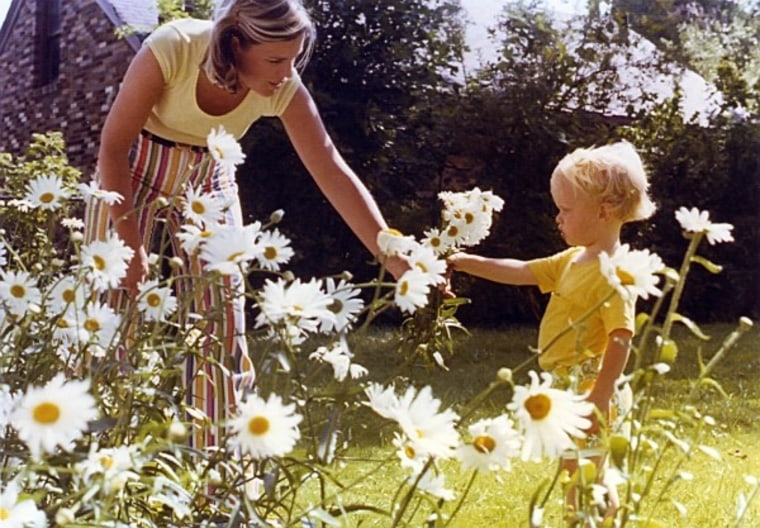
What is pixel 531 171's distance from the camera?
18.0 ft

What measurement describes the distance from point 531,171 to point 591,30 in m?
1.07

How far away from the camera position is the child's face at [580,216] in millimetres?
1674

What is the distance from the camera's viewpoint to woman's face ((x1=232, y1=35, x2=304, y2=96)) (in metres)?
1.60

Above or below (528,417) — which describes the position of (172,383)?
below

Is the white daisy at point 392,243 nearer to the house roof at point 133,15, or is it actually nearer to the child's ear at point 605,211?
the child's ear at point 605,211

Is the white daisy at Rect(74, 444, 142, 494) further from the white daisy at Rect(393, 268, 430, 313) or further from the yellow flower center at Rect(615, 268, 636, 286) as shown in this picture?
the yellow flower center at Rect(615, 268, 636, 286)

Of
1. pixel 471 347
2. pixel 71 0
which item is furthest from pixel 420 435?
pixel 71 0

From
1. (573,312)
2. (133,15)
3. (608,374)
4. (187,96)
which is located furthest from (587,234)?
(133,15)

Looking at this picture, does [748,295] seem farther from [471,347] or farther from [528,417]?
[528,417]

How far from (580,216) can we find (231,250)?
Answer: 968mm

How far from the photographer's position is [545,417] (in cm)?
73

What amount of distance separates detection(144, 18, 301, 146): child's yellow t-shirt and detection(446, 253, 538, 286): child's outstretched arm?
0.42m

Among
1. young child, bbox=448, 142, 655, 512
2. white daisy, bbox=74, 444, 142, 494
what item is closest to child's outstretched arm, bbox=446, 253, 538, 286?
young child, bbox=448, 142, 655, 512

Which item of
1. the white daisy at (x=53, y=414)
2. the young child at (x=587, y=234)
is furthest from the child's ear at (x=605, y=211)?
the white daisy at (x=53, y=414)
